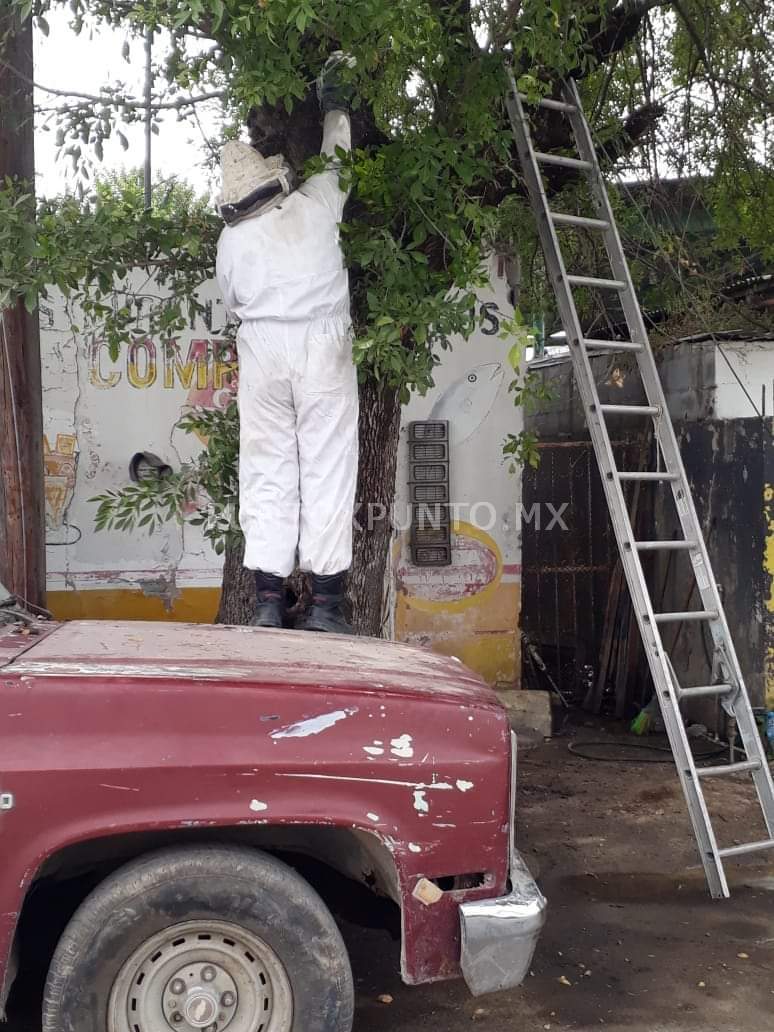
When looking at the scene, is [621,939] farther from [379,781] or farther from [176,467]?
[176,467]

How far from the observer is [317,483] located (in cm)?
465

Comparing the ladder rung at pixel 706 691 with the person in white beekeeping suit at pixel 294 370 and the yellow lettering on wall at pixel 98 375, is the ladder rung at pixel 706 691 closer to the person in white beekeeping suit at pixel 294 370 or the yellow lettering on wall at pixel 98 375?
the person in white beekeeping suit at pixel 294 370

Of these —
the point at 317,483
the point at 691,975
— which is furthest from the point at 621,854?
the point at 317,483

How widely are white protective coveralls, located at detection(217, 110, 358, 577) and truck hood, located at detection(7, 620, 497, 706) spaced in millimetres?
823

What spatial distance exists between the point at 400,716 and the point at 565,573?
6494 mm

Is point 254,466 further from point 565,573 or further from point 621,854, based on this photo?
point 565,573

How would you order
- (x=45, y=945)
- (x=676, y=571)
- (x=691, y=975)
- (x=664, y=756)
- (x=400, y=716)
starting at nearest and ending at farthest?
1. (x=400, y=716)
2. (x=45, y=945)
3. (x=691, y=975)
4. (x=664, y=756)
5. (x=676, y=571)

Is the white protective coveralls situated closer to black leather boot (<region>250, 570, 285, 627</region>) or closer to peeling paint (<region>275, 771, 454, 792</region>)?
black leather boot (<region>250, 570, 285, 627</region>)

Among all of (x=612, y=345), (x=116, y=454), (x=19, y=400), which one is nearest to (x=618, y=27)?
(x=612, y=345)

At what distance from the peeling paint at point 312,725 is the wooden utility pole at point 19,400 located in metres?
3.13

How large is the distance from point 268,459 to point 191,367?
12.8ft

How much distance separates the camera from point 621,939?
437cm

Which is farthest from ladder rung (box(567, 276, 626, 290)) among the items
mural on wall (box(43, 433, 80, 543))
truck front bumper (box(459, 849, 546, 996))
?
mural on wall (box(43, 433, 80, 543))

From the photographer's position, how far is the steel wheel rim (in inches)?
109
